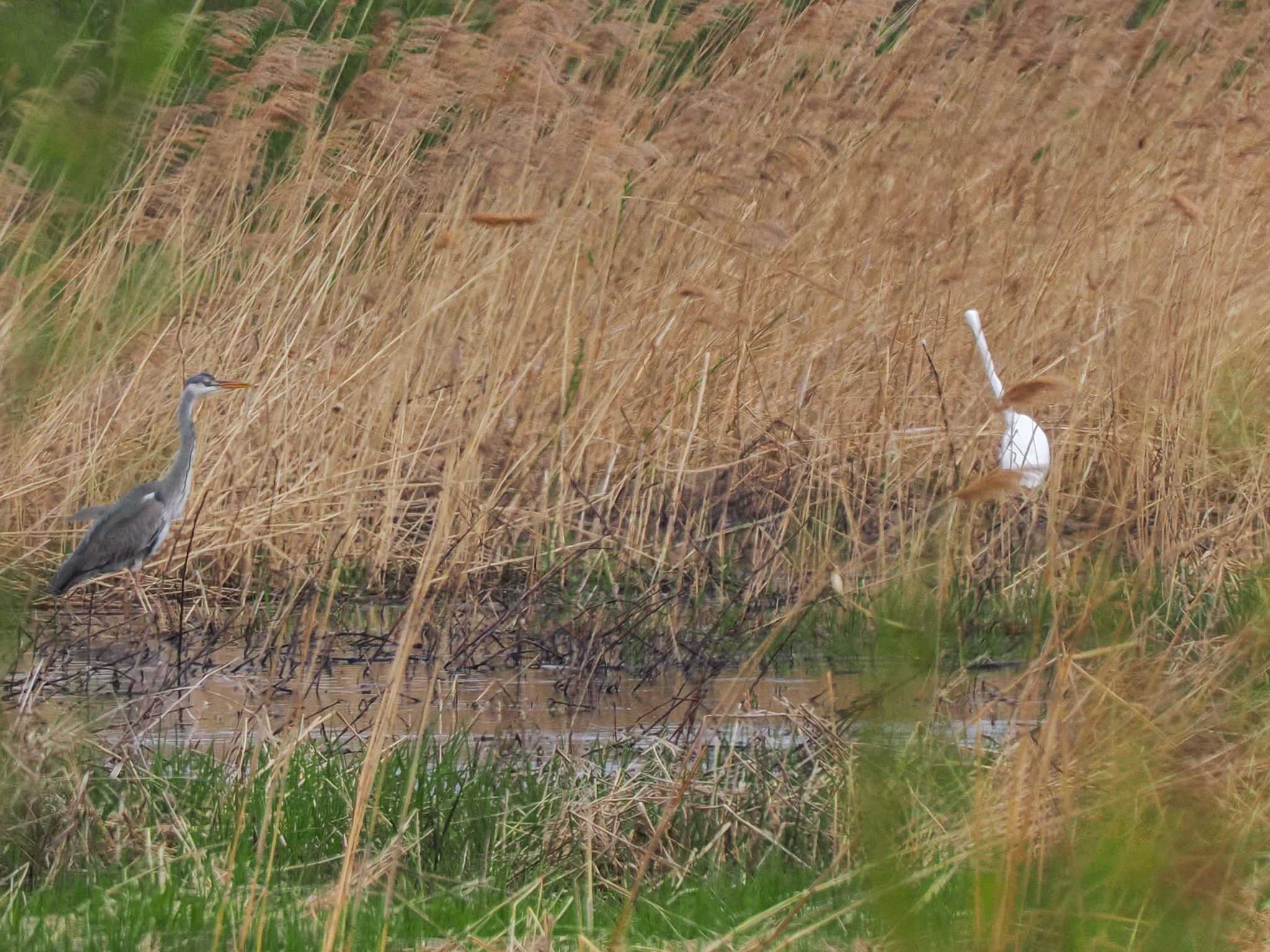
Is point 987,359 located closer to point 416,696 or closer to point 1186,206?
point 1186,206

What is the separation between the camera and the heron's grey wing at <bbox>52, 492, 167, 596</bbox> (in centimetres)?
438

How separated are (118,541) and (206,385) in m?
0.52

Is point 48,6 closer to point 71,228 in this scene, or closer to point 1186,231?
point 71,228

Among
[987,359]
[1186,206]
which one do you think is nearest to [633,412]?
[987,359]

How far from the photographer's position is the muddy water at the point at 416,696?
3.55 metres

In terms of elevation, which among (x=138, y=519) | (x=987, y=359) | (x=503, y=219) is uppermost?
(x=503, y=219)

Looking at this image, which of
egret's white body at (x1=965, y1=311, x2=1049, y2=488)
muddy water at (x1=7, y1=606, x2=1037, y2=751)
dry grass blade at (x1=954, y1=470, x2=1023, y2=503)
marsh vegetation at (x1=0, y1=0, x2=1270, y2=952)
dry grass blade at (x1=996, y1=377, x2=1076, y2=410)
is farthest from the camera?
egret's white body at (x1=965, y1=311, x2=1049, y2=488)

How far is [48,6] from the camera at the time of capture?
101 centimetres

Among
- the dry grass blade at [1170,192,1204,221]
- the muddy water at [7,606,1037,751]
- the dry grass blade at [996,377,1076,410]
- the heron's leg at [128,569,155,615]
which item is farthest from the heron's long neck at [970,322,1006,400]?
the dry grass blade at [996,377,1076,410]

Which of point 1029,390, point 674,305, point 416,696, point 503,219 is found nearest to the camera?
point 1029,390

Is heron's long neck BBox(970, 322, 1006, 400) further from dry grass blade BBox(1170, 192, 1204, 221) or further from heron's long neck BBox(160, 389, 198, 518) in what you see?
heron's long neck BBox(160, 389, 198, 518)

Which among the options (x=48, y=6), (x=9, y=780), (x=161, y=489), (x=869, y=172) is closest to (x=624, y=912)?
(x=9, y=780)

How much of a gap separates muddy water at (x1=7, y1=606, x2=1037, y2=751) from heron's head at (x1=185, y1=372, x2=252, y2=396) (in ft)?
2.00

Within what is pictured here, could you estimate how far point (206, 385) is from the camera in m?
4.73
